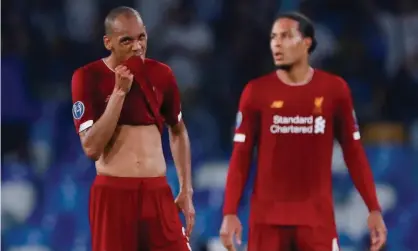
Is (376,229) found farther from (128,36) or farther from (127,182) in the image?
(128,36)

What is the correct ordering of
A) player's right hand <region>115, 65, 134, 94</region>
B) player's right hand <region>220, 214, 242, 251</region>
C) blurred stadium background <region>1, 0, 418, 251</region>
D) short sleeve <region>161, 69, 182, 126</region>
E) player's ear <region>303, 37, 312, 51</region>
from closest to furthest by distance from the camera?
player's right hand <region>115, 65, 134, 94</region> → player's right hand <region>220, 214, 242, 251</region> → player's ear <region>303, 37, 312, 51</region> → short sleeve <region>161, 69, 182, 126</region> → blurred stadium background <region>1, 0, 418, 251</region>

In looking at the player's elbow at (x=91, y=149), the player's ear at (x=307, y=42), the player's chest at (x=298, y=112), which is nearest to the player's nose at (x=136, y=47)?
the player's elbow at (x=91, y=149)

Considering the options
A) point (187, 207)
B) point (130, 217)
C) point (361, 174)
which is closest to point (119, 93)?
point (130, 217)

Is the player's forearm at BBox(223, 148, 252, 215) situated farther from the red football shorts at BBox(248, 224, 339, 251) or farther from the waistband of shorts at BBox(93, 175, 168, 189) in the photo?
the waistband of shorts at BBox(93, 175, 168, 189)

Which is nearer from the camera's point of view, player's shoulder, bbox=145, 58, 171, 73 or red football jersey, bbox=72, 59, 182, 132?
red football jersey, bbox=72, 59, 182, 132

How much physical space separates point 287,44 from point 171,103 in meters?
0.49

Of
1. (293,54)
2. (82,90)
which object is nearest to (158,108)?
(82,90)

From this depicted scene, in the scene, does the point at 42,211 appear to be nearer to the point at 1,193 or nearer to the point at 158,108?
the point at 1,193

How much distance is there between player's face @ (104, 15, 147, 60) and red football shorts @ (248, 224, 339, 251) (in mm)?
749

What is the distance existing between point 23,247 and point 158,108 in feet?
7.62

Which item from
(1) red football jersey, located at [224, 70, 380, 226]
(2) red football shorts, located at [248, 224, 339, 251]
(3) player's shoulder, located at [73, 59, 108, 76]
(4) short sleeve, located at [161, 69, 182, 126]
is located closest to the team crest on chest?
(1) red football jersey, located at [224, 70, 380, 226]

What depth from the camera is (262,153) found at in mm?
3264

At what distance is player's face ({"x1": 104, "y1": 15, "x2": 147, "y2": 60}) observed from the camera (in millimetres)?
3246

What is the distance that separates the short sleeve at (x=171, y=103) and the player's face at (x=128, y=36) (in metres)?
0.23
